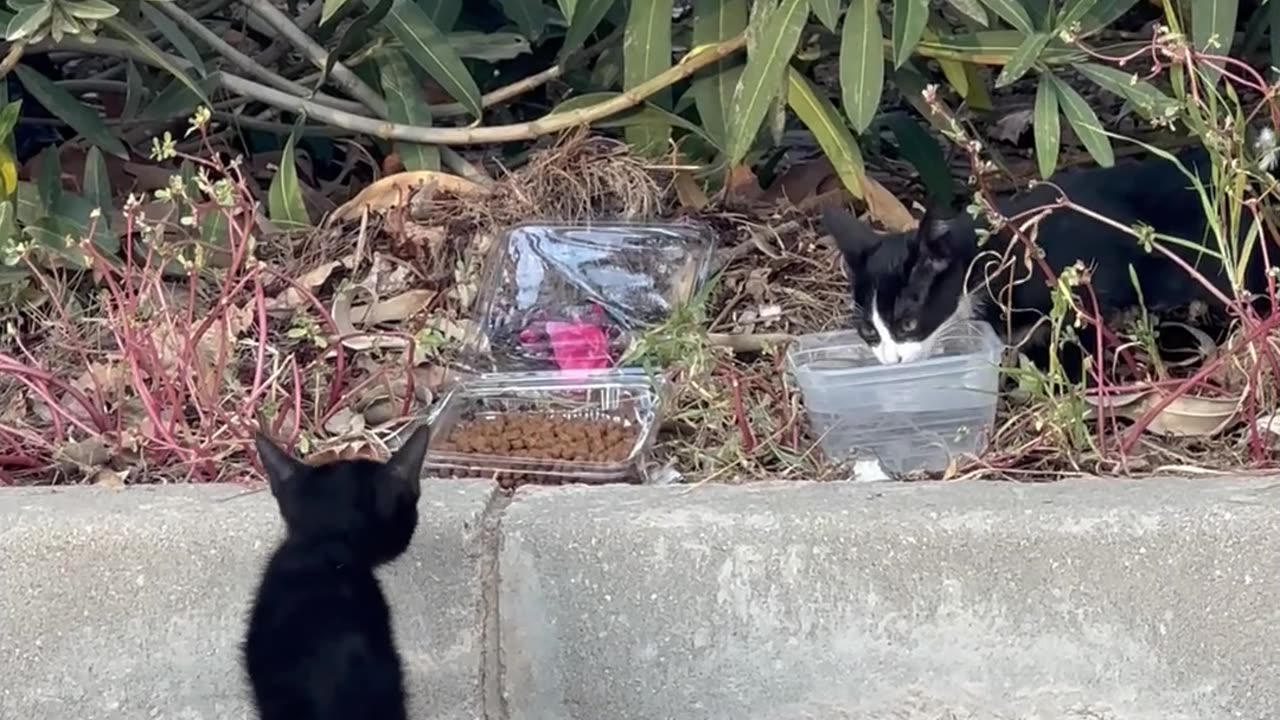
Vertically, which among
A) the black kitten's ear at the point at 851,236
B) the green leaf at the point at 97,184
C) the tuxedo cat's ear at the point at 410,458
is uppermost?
the green leaf at the point at 97,184

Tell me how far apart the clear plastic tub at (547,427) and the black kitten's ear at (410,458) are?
388 mm

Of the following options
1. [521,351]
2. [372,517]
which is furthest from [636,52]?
[372,517]

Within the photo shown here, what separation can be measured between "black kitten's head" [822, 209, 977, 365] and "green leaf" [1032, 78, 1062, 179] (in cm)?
24

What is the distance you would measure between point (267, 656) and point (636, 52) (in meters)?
1.40

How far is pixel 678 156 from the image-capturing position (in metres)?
3.31

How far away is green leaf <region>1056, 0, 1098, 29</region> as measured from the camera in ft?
9.00

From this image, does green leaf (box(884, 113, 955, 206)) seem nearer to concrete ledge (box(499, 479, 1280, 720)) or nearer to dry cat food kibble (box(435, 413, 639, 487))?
dry cat food kibble (box(435, 413, 639, 487))

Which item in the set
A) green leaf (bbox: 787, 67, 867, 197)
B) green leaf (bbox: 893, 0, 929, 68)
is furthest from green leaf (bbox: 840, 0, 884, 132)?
green leaf (bbox: 787, 67, 867, 197)

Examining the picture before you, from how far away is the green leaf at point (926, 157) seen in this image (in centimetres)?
348

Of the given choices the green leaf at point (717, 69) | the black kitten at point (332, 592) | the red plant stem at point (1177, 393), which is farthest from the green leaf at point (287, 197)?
the red plant stem at point (1177, 393)

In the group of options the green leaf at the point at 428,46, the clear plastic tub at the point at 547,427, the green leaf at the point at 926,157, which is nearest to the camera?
the clear plastic tub at the point at 547,427

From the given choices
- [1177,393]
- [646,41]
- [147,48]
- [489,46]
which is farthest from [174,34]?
[1177,393]

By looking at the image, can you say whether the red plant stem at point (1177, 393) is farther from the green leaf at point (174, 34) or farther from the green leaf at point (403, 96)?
the green leaf at point (174, 34)

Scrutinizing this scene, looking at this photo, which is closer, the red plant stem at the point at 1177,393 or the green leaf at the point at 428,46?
the red plant stem at the point at 1177,393
